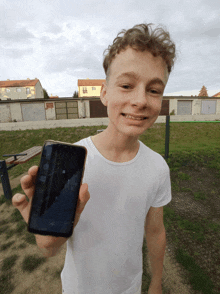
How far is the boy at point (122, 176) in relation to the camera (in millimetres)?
979

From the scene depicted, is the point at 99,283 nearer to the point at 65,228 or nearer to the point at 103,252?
the point at 103,252

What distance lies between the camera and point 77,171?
75 centimetres

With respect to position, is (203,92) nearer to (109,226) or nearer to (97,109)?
(97,109)

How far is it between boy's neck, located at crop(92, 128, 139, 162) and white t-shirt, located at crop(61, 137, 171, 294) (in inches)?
1.6

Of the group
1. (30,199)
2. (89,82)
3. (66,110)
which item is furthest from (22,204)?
(89,82)

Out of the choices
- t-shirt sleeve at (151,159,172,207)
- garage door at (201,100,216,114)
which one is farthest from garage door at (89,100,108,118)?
t-shirt sleeve at (151,159,172,207)

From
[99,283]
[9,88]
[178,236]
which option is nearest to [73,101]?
[178,236]

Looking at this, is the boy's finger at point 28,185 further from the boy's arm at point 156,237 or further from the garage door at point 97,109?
the garage door at point 97,109

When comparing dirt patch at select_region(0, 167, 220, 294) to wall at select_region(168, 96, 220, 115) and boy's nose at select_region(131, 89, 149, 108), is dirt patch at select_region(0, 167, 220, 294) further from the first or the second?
wall at select_region(168, 96, 220, 115)

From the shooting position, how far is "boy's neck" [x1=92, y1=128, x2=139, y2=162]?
111cm

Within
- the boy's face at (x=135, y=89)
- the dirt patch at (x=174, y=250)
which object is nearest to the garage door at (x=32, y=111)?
the dirt patch at (x=174, y=250)

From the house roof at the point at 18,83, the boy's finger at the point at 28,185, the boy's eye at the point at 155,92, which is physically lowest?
the boy's finger at the point at 28,185

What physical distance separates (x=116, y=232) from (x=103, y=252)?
143 millimetres

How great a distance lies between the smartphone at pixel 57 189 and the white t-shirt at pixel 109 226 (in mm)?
285
